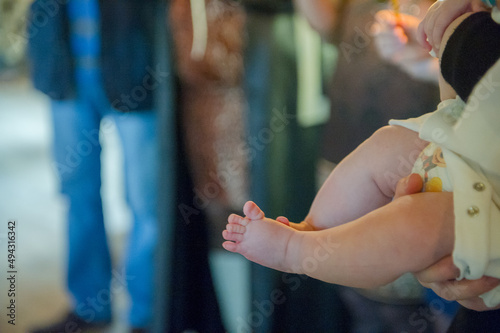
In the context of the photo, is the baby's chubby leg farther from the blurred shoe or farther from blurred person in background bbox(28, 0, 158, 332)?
the blurred shoe

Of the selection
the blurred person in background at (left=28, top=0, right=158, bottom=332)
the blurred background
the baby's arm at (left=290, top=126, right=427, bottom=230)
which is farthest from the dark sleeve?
the blurred person in background at (left=28, top=0, right=158, bottom=332)

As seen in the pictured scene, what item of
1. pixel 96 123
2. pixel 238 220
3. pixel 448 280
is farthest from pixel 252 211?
pixel 96 123

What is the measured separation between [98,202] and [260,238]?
94 cm

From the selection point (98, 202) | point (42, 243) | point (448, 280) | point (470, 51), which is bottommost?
point (42, 243)

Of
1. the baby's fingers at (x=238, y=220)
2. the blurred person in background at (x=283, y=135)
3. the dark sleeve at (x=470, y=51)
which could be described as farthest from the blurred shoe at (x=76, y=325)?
the dark sleeve at (x=470, y=51)

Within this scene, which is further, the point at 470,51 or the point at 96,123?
the point at 96,123

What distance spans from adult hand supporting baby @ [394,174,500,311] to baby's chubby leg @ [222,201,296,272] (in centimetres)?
11

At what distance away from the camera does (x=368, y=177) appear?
15.7 inches

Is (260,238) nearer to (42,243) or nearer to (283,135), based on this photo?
(283,135)

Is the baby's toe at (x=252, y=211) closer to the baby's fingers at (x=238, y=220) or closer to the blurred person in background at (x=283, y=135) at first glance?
the baby's fingers at (x=238, y=220)

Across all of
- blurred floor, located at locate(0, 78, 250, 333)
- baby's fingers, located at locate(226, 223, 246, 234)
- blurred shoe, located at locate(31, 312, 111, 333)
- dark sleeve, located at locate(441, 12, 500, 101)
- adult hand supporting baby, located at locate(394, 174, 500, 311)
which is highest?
dark sleeve, located at locate(441, 12, 500, 101)

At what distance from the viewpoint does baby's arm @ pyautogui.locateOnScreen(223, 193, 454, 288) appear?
33 cm

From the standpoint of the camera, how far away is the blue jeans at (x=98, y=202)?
1091 mm

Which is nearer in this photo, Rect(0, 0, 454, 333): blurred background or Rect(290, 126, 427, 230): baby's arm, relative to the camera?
Rect(290, 126, 427, 230): baby's arm
